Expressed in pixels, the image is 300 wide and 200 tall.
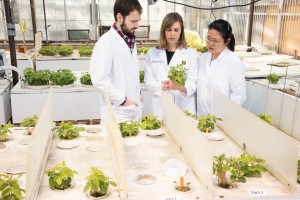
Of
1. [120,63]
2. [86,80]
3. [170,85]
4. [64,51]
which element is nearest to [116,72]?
[120,63]

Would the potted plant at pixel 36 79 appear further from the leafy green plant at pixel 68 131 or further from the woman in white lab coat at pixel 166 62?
the leafy green plant at pixel 68 131

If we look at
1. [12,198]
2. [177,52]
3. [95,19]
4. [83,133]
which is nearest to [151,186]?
[12,198]

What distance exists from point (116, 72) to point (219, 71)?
2.92ft

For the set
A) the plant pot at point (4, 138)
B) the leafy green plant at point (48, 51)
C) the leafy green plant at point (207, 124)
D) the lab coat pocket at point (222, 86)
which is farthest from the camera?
the leafy green plant at point (48, 51)

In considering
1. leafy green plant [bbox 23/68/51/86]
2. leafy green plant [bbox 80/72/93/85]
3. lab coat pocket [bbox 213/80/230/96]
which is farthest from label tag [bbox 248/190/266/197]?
leafy green plant [bbox 23/68/51/86]

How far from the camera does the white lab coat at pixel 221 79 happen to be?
8.82 feet

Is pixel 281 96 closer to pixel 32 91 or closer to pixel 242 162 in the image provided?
pixel 242 162

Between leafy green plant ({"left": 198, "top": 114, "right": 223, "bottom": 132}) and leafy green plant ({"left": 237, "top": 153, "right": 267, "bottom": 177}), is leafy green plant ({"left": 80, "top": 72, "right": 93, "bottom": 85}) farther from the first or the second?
leafy green plant ({"left": 237, "top": 153, "right": 267, "bottom": 177})

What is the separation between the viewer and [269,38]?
7.04 m

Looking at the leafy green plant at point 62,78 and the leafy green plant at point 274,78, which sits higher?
the leafy green plant at point 274,78

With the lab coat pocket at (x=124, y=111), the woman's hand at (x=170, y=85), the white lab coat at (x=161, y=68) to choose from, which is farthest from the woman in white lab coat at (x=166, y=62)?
the lab coat pocket at (x=124, y=111)

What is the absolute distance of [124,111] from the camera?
2.71 meters

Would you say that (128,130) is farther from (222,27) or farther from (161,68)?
(222,27)

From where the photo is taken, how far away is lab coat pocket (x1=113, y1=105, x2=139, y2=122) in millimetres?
2691
